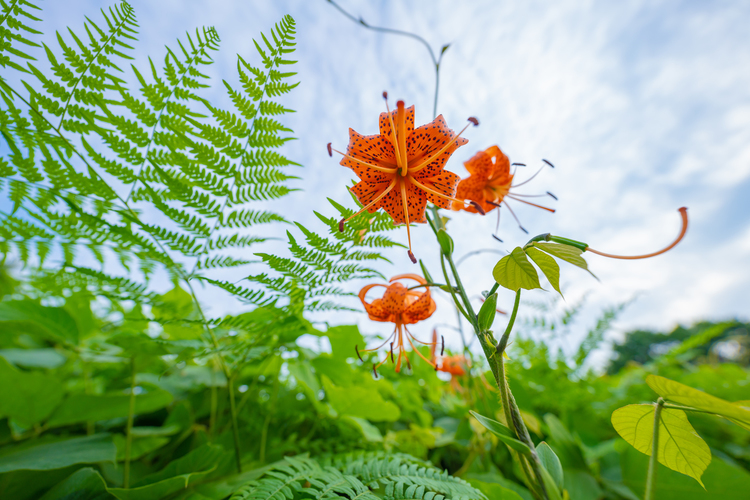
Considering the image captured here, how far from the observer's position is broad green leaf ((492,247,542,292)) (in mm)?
459

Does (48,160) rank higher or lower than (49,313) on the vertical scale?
higher

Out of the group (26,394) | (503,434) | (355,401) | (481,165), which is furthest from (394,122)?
(26,394)

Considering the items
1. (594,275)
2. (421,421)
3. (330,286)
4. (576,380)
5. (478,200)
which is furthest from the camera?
(576,380)

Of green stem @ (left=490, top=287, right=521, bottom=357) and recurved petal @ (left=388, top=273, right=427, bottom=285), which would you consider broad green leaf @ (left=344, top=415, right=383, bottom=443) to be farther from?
green stem @ (left=490, top=287, right=521, bottom=357)

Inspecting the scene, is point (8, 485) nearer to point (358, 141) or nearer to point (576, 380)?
point (358, 141)

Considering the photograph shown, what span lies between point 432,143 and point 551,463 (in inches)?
22.5

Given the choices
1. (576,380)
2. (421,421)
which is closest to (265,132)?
(421,421)

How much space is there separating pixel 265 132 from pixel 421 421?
1.06 m

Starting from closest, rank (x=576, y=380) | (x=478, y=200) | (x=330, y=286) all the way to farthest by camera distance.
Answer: (x=330, y=286), (x=478, y=200), (x=576, y=380)

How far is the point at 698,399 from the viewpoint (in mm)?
390

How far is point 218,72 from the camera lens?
2.29 feet

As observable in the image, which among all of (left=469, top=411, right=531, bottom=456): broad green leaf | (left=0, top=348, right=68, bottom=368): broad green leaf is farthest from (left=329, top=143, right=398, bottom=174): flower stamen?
(left=0, top=348, right=68, bottom=368): broad green leaf

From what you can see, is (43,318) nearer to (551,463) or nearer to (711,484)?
(551,463)

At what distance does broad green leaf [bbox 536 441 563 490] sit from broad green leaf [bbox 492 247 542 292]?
0.66 ft
